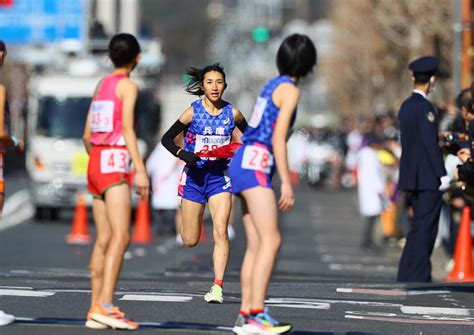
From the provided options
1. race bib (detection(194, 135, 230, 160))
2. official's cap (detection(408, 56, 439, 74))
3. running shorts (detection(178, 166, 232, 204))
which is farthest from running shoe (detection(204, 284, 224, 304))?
official's cap (detection(408, 56, 439, 74))

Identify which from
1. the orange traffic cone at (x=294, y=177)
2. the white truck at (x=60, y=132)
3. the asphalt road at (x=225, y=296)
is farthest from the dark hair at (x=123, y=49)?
the orange traffic cone at (x=294, y=177)

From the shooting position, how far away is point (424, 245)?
1417 cm

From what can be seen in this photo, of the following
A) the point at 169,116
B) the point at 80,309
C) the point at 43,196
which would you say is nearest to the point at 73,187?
the point at 43,196

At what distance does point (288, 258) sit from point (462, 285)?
7.92 meters

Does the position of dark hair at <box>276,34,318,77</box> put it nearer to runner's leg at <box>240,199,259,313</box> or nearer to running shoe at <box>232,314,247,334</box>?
runner's leg at <box>240,199,259,313</box>

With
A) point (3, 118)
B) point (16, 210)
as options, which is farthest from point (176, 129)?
point (16, 210)

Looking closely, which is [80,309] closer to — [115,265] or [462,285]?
[115,265]

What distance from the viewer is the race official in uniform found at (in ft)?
45.6

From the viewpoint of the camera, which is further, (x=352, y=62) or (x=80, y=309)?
(x=352, y=62)

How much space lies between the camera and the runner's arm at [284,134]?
28.3 feet

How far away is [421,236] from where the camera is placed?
14.2 meters

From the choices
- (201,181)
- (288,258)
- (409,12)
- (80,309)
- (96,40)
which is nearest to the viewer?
(80,309)

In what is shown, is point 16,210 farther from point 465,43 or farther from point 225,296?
point 225,296

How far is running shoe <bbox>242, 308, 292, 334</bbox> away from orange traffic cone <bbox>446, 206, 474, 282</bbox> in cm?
773
